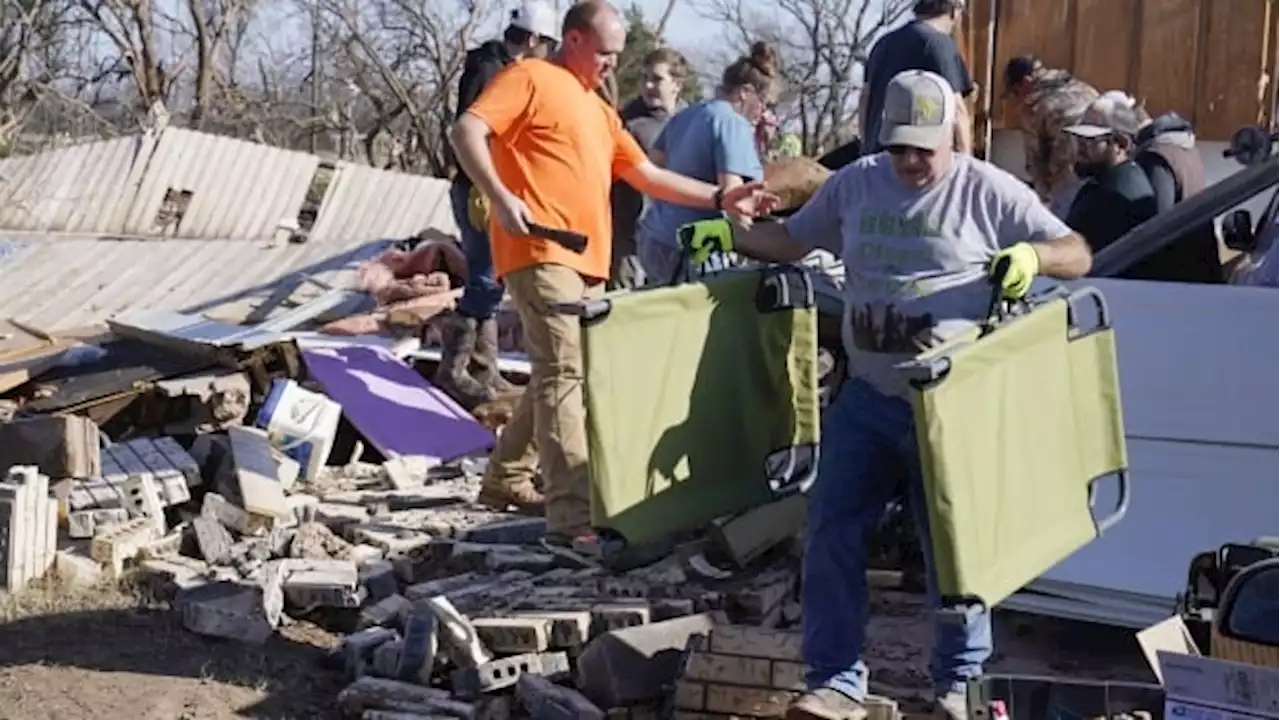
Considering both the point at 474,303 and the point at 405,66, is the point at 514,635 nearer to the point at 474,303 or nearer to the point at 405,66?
the point at 474,303

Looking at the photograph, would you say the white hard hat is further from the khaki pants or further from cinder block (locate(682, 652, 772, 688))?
cinder block (locate(682, 652, 772, 688))

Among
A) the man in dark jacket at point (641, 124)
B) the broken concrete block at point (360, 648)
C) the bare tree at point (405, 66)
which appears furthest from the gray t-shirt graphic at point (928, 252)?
the bare tree at point (405, 66)

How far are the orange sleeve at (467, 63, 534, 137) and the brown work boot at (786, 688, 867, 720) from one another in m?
2.50

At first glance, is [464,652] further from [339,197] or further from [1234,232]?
[339,197]

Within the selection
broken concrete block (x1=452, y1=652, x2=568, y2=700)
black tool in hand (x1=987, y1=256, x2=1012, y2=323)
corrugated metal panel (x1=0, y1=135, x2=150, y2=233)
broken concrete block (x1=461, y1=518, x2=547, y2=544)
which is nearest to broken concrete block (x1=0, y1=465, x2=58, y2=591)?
broken concrete block (x1=461, y1=518, x2=547, y2=544)

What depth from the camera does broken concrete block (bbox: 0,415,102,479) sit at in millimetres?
7090

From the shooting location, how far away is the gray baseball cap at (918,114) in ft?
14.9

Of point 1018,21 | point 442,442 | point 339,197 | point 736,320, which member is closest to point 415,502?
point 442,442

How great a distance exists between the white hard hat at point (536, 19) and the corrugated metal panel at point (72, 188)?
688 centimetres

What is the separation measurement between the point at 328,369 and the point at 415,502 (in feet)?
4.68

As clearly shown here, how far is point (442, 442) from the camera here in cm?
843

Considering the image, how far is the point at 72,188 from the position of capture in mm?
13719

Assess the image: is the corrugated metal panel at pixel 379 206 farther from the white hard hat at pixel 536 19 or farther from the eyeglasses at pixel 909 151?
the eyeglasses at pixel 909 151

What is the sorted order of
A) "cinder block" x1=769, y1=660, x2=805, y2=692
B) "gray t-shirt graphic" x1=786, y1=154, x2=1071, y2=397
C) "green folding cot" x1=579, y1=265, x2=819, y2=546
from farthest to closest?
"cinder block" x1=769, y1=660, x2=805, y2=692
"green folding cot" x1=579, y1=265, x2=819, y2=546
"gray t-shirt graphic" x1=786, y1=154, x2=1071, y2=397
